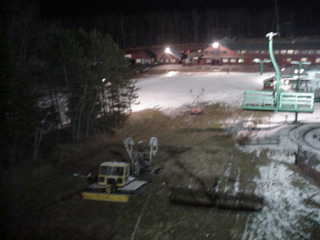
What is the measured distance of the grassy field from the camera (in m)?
9.28

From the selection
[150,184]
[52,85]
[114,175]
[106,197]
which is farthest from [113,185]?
[52,85]

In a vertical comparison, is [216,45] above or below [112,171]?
above

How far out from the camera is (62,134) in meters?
17.8

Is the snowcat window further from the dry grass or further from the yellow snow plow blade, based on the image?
the dry grass

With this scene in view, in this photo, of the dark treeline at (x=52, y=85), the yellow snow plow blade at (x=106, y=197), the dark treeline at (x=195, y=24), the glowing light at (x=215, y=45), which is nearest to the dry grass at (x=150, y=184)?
the yellow snow plow blade at (x=106, y=197)

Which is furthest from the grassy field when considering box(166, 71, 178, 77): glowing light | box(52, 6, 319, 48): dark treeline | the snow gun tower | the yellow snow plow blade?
box(52, 6, 319, 48): dark treeline

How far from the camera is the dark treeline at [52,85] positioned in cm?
1260

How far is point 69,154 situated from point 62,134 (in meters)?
2.22

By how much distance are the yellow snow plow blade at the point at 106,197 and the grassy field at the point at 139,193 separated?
10.5 inches

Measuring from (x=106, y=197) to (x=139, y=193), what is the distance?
1263 millimetres

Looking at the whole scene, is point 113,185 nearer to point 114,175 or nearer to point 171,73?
point 114,175

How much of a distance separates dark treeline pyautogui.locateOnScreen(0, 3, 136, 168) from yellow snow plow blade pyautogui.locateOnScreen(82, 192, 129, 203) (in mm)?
4549

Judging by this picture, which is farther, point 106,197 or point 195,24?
point 195,24

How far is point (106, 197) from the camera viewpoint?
1054cm
